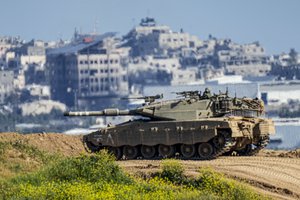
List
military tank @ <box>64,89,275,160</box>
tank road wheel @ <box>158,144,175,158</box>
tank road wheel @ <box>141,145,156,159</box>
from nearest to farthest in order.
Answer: military tank @ <box>64,89,275,160</box> → tank road wheel @ <box>158,144,175,158</box> → tank road wheel @ <box>141,145,156,159</box>

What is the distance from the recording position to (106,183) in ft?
116

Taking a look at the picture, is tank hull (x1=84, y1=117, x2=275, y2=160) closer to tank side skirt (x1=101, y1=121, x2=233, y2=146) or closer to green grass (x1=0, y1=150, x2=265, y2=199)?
tank side skirt (x1=101, y1=121, x2=233, y2=146)

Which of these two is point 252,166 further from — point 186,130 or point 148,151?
point 148,151

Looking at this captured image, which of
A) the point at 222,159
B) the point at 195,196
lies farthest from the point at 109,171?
the point at 222,159

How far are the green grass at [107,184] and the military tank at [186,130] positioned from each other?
5.36 m

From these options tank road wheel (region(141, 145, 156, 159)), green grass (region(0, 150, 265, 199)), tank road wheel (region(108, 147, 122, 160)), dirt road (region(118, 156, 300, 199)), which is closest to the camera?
green grass (region(0, 150, 265, 199))

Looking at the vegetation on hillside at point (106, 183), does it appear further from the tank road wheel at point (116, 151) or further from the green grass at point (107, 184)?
the tank road wheel at point (116, 151)

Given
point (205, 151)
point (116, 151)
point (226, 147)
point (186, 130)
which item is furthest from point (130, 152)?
point (226, 147)

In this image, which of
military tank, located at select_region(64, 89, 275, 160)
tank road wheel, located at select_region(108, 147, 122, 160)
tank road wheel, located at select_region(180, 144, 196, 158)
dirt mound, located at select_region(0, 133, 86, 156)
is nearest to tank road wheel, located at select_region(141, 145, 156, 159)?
military tank, located at select_region(64, 89, 275, 160)

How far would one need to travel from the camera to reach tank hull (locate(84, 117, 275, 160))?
4369 cm

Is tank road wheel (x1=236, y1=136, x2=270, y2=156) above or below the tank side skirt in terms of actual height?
below

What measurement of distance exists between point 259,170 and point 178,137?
4018 millimetres

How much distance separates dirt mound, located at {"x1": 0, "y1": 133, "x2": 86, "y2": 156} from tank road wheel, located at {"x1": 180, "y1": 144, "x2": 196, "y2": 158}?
378 cm

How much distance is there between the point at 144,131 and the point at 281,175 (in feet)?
18.2
